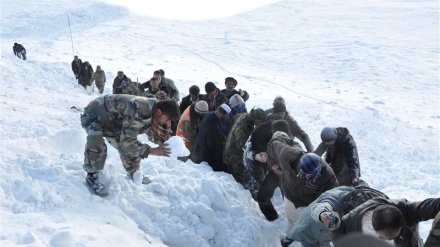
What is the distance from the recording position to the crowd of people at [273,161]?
3.61m

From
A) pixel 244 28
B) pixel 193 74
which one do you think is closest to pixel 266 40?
pixel 244 28

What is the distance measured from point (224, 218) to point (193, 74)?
1838 cm

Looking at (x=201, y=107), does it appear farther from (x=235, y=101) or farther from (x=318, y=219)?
(x=318, y=219)

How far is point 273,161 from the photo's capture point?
16.5 ft

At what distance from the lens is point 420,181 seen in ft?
31.0

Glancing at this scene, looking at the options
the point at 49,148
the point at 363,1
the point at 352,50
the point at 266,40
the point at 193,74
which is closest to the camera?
the point at 49,148

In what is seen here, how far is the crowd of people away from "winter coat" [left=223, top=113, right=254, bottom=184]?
0.01m

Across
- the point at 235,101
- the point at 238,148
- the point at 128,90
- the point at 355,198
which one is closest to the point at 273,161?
the point at 238,148

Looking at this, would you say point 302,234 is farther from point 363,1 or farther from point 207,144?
point 363,1

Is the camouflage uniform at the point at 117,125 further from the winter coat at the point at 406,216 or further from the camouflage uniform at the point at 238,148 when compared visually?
the winter coat at the point at 406,216

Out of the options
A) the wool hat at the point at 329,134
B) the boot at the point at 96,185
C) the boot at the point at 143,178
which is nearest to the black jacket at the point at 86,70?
the boot at the point at 143,178

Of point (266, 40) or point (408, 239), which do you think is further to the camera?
point (266, 40)

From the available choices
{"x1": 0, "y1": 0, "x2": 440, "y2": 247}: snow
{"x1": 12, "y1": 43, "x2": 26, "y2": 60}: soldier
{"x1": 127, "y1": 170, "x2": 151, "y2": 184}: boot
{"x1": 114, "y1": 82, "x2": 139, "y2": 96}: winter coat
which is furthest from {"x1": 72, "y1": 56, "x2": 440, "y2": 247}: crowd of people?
{"x1": 12, "y1": 43, "x2": 26, "y2": 60}: soldier

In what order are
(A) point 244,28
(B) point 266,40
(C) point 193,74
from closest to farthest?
(C) point 193,74
(B) point 266,40
(A) point 244,28
